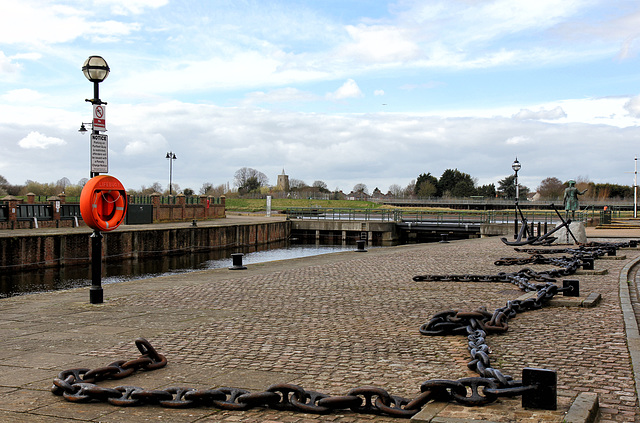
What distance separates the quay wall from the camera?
999 inches

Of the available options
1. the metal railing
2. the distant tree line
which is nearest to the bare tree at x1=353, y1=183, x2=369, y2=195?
the distant tree line

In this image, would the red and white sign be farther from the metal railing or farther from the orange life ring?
the metal railing

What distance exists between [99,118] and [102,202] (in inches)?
58.5

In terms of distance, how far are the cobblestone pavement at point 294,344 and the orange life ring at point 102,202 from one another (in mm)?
1320

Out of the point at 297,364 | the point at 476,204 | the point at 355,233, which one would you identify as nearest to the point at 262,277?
the point at 297,364

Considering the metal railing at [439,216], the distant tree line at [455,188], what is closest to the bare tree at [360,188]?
the distant tree line at [455,188]

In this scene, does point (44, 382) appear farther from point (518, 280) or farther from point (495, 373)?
point (518, 280)

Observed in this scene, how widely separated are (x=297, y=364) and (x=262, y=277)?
8.08 m

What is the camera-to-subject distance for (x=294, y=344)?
20.3ft

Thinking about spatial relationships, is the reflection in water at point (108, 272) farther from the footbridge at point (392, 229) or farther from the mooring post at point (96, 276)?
the footbridge at point (392, 229)

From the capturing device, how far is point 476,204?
114 m

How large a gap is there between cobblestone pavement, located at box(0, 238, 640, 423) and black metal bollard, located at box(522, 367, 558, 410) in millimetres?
65

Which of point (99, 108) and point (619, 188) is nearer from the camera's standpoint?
point (99, 108)

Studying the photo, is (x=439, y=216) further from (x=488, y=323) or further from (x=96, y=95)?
(x=488, y=323)
